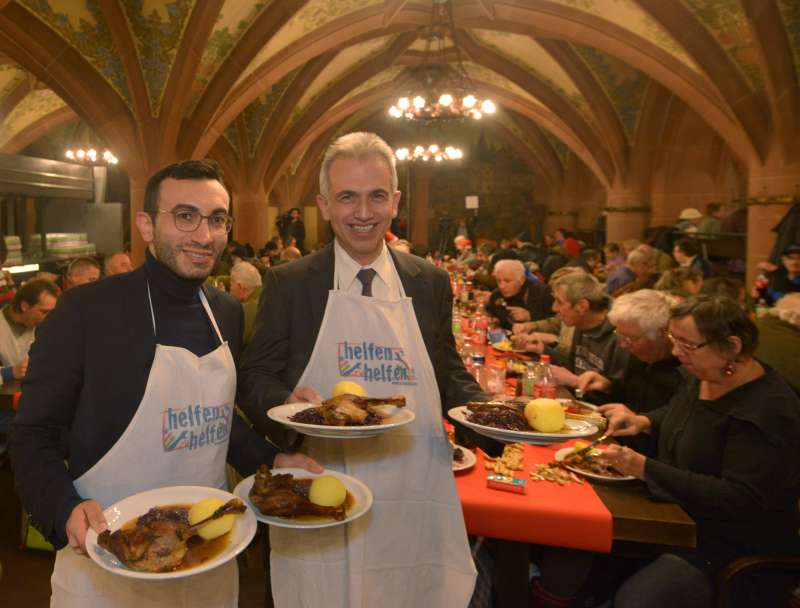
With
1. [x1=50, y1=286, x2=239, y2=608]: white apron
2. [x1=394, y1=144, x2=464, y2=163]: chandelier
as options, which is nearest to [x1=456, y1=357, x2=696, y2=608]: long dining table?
[x1=50, y1=286, x2=239, y2=608]: white apron

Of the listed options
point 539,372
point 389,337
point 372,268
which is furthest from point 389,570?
point 539,372

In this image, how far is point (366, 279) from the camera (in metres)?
2.01

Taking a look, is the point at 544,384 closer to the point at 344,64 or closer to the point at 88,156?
the point at 344,64

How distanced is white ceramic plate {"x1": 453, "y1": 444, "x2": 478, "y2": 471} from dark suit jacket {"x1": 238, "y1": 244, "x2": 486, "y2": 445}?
48 centimetres

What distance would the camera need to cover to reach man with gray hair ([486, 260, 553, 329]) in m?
6.58

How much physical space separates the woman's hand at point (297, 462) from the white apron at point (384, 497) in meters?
0.16

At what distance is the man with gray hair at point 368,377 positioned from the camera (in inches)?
73.4

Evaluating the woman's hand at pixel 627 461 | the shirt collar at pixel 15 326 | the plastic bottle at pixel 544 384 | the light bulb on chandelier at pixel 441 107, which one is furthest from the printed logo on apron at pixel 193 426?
the light bulb on chandelier at pixel 441 107

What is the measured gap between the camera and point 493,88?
16.7 m

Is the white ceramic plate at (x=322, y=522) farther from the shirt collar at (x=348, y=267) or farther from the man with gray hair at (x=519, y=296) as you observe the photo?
the man with gray hair at (x=519, y=296)

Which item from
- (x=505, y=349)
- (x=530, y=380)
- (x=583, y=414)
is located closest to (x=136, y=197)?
(x=505, y=349)

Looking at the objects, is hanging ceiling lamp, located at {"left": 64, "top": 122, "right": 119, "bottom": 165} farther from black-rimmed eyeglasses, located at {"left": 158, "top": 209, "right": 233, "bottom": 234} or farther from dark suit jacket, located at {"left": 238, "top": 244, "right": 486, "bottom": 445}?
black-rimmed eyeglasses, located at {"left": 158, "top": 209, "right": 233, "bottom": 234}

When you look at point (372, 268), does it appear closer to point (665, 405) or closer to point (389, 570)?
point (389, 570)

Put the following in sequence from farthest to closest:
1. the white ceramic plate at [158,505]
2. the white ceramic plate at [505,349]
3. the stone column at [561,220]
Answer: the stone column at [561,220] < the white ceramic plate at [505,349] < the white ceramic plate at [158,505]
